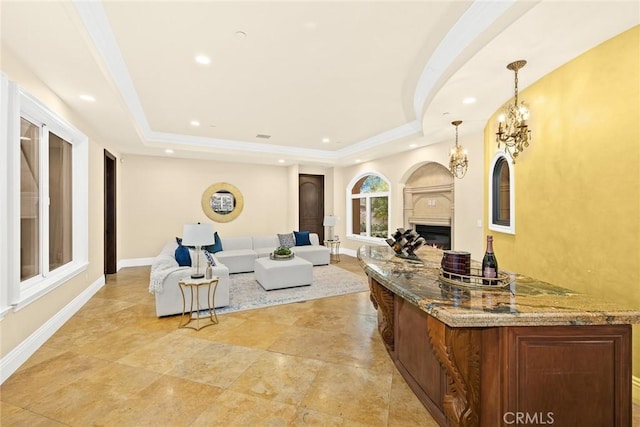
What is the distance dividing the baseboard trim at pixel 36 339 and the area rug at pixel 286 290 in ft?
5.63

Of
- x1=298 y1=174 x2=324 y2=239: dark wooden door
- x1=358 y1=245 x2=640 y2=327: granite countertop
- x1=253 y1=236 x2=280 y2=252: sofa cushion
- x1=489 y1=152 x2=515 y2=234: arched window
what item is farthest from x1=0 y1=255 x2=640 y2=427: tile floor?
x1=298 y1=174 x2=324 y2=239: dark wooden door

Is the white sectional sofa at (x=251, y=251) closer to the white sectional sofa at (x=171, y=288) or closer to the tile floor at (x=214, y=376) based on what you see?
the white sectional sofa at (x=171, y=288)

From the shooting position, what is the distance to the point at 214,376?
7.80 feet

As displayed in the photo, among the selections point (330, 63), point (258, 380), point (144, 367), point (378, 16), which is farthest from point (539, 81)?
point (144, 367)

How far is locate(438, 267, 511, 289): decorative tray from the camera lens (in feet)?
5.95

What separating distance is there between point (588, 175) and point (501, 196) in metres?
1.70

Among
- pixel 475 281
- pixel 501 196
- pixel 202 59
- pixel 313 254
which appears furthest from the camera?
pixel 313 254

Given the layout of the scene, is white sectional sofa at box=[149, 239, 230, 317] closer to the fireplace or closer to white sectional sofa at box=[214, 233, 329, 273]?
white sectional sofa at box=[214, 233, 329, 273]

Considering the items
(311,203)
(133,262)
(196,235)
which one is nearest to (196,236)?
(196,235)

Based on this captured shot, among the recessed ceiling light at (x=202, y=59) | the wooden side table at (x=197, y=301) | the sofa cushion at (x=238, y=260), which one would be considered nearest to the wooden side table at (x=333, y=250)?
the sofa cushion at (x=238, y=260)

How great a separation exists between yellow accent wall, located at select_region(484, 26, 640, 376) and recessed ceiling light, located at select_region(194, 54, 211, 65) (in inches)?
123

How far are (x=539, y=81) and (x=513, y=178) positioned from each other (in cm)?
111

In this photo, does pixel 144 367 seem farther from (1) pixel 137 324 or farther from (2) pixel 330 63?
(2) pixel 330 63

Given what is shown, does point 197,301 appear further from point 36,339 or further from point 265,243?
point 265,243
